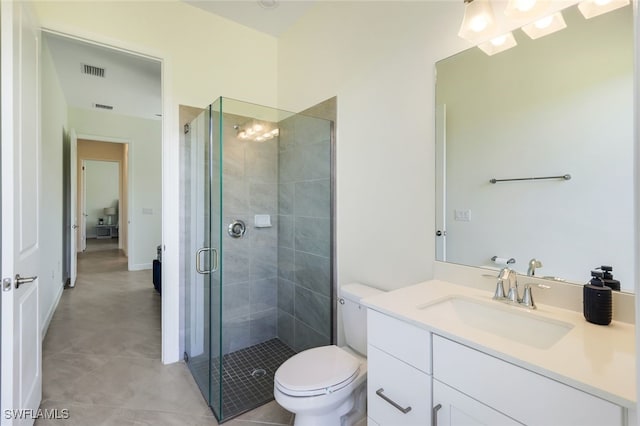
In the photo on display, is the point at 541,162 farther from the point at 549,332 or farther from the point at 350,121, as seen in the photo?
the point at 350,121

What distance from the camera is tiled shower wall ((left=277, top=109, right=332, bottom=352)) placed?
2.23m

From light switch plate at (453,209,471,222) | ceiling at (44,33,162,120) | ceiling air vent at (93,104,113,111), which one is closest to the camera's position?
light switch plate at (453,209,471,222)

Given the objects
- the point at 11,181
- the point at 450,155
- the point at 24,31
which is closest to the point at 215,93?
the point at 24,31

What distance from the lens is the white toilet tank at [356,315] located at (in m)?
1.71

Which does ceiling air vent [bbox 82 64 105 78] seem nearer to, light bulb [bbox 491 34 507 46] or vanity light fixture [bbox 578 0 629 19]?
light bulb [bbox 491 34 507 46]

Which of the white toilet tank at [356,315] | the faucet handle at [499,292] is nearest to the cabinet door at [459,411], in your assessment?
the faucet handle at [499,292]

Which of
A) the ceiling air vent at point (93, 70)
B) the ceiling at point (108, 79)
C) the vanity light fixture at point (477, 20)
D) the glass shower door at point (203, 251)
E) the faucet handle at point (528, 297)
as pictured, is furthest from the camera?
the ceiling air vent at point (93, 70)

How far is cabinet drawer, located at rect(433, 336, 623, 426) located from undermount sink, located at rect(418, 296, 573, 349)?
0.56 ft

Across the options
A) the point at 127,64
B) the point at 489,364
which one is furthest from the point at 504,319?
the point at 127,64

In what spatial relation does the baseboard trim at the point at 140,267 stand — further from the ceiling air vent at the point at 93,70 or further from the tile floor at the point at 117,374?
the ceiling air vent at the point at 93,70

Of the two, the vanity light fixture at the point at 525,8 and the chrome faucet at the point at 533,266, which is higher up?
the vanity light fixture at the point at 525,8

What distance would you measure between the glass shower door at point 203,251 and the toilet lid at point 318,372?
625mm

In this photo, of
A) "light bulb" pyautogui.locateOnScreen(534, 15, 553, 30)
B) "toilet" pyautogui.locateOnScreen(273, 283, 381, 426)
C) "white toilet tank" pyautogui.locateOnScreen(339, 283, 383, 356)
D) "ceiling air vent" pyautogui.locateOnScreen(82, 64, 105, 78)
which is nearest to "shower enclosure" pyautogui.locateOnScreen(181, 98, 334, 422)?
"white toilet tank" pyautogui.locateOnScreen(339, 283, 383, 356)

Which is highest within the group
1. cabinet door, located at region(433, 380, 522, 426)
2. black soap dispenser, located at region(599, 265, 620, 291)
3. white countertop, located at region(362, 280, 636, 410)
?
black soap dispenser, located at region(599, 265, 620, 291)
